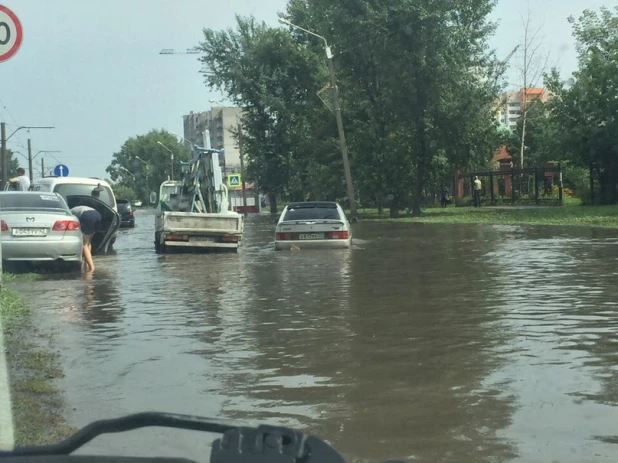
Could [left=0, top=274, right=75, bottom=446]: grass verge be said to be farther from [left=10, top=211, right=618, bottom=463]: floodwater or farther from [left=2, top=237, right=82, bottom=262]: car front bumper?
[left=2, top=237, right=82, bottom=262]: car front bumper

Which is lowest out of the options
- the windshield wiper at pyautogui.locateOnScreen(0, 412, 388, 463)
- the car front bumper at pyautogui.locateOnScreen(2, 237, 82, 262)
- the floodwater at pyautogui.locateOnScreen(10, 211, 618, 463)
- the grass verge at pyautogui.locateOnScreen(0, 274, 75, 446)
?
the floodwater at pyautogui.locateOnScreen(10, 211, 618, 463)

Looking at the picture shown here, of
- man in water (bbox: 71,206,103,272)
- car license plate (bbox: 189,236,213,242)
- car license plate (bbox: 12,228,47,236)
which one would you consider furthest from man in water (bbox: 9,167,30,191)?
A: car license plate (bbox: 12,228,47,236)

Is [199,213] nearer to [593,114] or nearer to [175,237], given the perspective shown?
[175,237]

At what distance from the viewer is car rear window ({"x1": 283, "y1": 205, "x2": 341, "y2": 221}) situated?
76.6ft

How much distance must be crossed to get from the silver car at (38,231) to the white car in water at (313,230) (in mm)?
5907

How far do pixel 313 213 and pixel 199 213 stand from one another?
3.45 m

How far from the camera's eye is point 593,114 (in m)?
44.4

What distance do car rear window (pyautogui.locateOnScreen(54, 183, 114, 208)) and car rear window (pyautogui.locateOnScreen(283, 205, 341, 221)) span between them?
460cm

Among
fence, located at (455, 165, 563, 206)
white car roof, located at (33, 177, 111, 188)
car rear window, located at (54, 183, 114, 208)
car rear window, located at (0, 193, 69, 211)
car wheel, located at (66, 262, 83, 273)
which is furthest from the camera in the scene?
fence, located at (455, 165, 563, 206)

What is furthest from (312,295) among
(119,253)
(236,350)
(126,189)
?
(126,189)

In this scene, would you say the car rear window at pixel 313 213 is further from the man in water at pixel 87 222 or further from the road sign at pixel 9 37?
the road sign at pixel 9 37

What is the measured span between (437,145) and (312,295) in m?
34.9

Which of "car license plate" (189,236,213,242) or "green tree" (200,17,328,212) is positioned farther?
"green tree" (200,17,328,212)

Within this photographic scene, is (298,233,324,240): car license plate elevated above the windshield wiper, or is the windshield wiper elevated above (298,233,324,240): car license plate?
the windshield wiper
